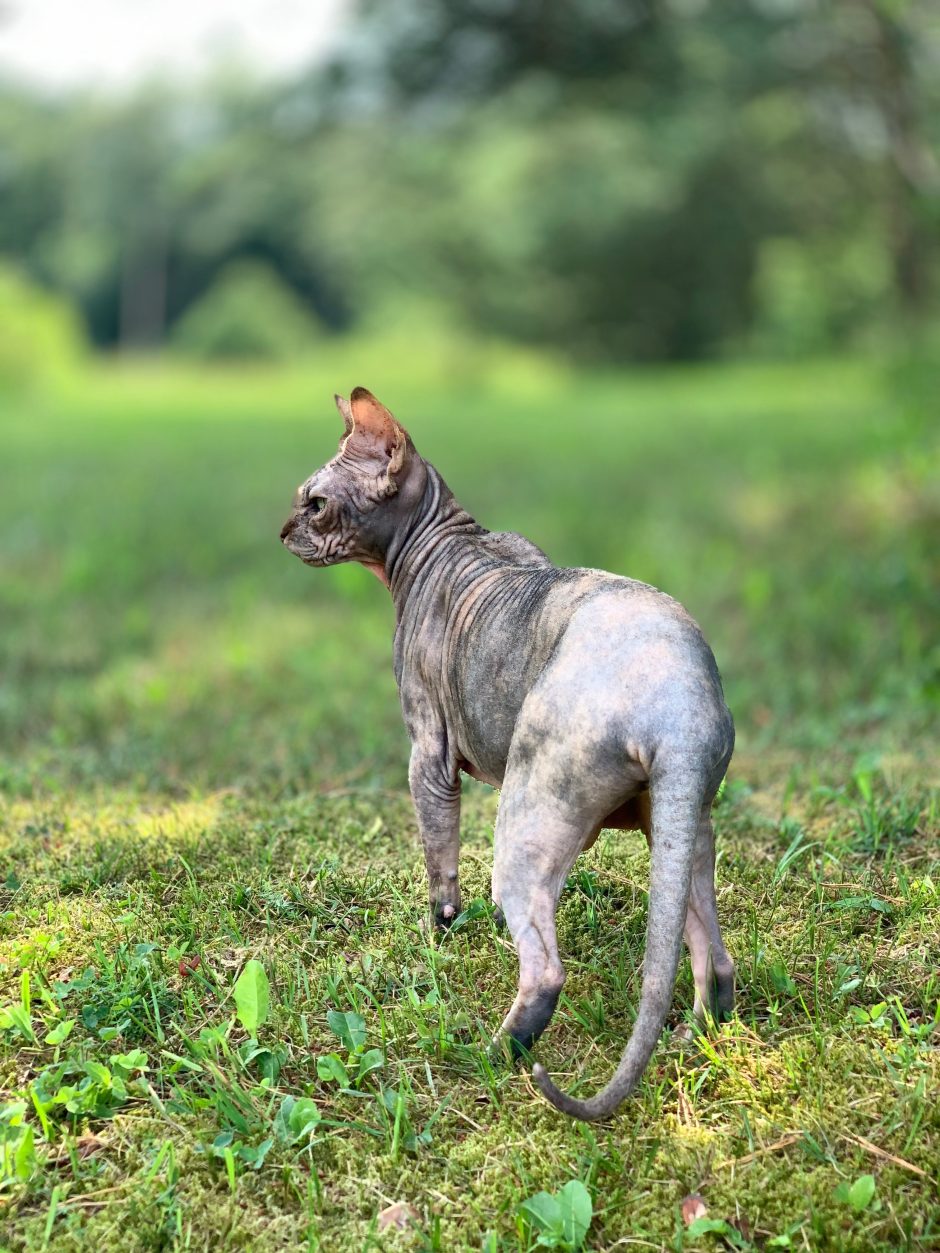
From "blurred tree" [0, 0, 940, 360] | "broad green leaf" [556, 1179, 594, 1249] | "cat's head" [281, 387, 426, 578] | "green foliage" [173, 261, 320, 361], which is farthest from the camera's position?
"green foliage" [173, 261, 320, 361]

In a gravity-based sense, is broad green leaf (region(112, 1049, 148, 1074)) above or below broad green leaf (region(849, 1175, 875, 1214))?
below

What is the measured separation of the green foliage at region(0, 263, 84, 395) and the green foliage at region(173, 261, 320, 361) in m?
11.9

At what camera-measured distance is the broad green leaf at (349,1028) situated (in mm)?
2756

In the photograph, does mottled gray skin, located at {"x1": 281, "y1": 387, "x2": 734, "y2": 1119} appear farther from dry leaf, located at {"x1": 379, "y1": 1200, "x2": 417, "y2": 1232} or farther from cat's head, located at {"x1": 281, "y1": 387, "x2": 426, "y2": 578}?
dry leaf, located at {"x1": 379, "y1": 1200, "x2": 417, "y2": 1232}

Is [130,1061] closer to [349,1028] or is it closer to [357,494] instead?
[349,1028]

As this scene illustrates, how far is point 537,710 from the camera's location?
257cm

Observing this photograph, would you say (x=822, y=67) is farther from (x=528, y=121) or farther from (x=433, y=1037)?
(x=433, y=1037)

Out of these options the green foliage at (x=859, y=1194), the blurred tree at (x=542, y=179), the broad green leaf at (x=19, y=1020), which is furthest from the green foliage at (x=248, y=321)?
the green foliage at (x=859, y=1194)

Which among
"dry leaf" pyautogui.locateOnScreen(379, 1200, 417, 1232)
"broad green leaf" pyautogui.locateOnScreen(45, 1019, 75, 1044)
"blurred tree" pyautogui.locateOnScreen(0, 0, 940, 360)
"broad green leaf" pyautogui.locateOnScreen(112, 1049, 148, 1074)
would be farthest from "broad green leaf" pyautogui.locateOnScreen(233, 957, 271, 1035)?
"blurred tree" pyautogui.locateOnScreen(0, 0, 940, 360)

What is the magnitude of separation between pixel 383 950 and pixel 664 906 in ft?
3.20

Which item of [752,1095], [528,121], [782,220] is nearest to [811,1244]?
[752,1095]

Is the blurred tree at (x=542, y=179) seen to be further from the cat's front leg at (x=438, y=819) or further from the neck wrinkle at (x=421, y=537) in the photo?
the cat's front leg at (x=438, y=819)

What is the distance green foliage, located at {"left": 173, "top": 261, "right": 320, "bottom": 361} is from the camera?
4191cm

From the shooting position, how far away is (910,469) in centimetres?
760
